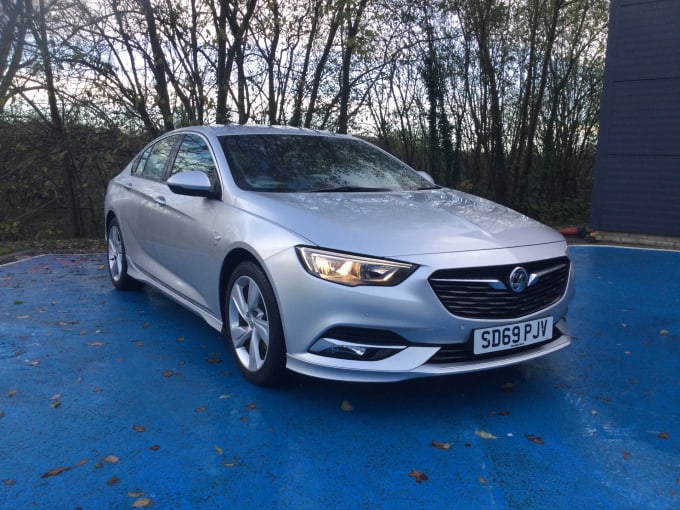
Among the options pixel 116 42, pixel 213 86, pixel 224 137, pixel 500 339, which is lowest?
pixel 500 339

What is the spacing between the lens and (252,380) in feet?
11.8

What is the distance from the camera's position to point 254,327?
354 centimetres

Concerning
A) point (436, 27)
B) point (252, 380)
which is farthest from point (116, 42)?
point (252, 380)

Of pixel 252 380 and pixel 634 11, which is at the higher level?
pixel 634 11

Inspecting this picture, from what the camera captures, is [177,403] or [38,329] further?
[38,329]

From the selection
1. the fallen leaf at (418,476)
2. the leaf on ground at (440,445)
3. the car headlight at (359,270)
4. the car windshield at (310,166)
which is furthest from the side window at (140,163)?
the fallen leaf at (418,476)

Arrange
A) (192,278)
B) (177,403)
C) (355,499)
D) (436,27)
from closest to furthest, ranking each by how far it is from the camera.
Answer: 1. (355,499)
2. (177,403)
3. (192,278)
4. (436,27)

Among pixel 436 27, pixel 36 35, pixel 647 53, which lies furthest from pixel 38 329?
pixel 436 27

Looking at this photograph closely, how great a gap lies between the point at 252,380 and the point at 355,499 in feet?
4.17

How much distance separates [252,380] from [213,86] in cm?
852

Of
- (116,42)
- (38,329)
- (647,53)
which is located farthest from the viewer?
(116,42)

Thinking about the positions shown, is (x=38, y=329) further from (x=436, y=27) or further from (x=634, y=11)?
(x=436, y=27)

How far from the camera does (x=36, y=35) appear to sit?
35.9 feet

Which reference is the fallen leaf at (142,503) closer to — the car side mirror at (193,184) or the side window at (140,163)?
the car side mirror at (193,184)
